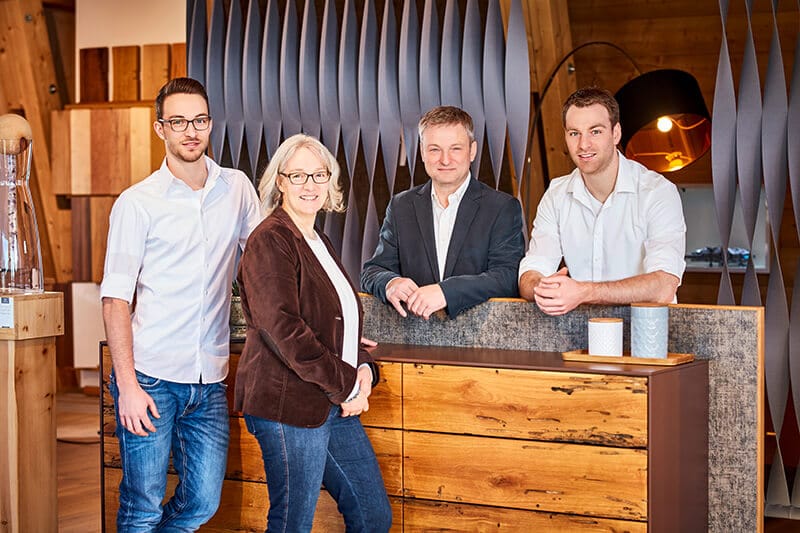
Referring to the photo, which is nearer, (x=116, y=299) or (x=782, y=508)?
(x=116, y=299)

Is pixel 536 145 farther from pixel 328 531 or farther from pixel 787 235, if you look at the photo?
pixel 328 531

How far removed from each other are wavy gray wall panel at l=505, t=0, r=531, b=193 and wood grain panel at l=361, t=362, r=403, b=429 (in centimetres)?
118

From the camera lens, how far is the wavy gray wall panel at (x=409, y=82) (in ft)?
12.7

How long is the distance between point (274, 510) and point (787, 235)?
4.55m

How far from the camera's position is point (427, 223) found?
10.1 ft

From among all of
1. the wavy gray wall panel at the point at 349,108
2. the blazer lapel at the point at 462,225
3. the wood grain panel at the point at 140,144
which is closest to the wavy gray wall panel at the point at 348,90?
the wavy gray wall panel at the point at 349,108

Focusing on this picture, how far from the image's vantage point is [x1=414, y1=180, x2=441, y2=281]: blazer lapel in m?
3.05

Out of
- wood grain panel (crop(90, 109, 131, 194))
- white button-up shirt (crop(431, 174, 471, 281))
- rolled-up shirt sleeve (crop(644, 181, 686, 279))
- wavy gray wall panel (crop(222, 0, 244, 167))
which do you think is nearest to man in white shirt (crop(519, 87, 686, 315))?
rolled-up shirt sleeve (crop(644, 181, 686, 279))

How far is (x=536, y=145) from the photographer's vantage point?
578cm

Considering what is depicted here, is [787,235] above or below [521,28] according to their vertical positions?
below

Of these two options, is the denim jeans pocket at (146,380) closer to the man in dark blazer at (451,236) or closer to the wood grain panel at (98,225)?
the man in dark blazer at (451,236)

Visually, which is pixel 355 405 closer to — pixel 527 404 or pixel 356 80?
pixel 527 404

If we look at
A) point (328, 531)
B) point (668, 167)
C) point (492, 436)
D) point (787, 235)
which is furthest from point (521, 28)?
point (787, 235)

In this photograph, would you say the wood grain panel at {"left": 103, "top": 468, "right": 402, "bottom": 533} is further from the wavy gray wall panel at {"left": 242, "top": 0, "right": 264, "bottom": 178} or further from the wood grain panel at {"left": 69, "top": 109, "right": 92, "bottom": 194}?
the wood grain panel at {"left": 69, "top": 109, "right": 92, "bottom": 194}
